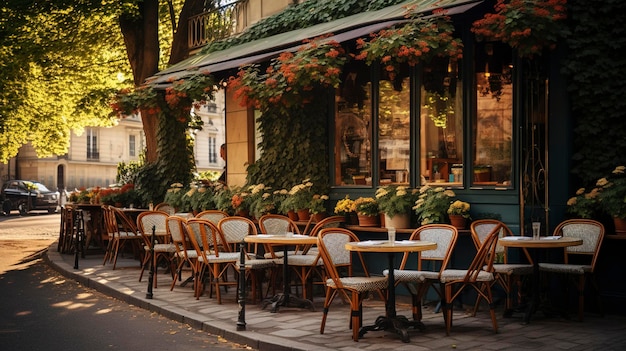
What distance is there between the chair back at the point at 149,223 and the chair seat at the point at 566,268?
20.6ft

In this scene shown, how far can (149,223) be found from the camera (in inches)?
527

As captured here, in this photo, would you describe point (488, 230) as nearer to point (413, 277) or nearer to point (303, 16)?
point (413, 277)

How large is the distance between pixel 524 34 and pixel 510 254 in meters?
2.79

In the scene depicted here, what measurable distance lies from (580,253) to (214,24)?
11714 millimetres

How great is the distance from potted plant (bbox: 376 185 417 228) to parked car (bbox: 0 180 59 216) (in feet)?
104

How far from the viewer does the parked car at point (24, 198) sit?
39656 millimetres

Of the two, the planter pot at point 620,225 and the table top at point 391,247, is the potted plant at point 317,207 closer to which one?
the table top at point 391,247

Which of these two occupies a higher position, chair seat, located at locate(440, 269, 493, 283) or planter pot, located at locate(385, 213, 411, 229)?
planter pot, located at locate(385, 213, 411, 229)

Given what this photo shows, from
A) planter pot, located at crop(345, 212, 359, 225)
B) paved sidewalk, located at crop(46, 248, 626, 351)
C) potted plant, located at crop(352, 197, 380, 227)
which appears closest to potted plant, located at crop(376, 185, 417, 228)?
potted plant, located at crop(352, 197, 380, 227)

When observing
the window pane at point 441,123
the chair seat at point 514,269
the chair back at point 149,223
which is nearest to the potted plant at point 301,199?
the window pane at point 441,123

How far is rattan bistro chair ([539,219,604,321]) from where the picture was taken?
370 inches

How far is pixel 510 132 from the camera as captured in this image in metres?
10.6

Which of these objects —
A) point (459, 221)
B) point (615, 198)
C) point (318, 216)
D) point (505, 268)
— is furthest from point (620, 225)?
point (318, 216)

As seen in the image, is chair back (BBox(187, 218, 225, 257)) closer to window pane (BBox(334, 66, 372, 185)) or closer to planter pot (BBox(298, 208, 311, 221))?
planter pot (BBox(298, 208, 311, 221))
